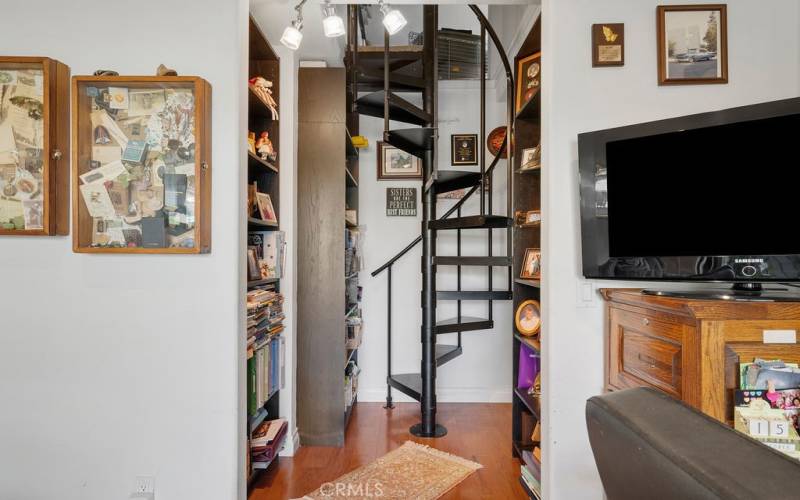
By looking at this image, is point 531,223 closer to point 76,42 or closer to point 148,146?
point 148,146

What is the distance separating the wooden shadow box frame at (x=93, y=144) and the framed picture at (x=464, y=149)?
2.35 m

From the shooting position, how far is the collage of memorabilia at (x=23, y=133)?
1.60m

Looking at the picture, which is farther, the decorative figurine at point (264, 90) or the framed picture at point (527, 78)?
the framed picture at point (527, 78)

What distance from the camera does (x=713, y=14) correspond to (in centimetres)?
170

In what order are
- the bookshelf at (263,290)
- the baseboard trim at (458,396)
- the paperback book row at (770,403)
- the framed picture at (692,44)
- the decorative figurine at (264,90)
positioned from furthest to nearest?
the baseboard trim at (458,396) → the decorative figurine at (264,90) → the bookshelf at (263,290) → the framed picture at (692,44) → the paperback book row at (770,403)

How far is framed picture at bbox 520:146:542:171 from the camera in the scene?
7.67 feet

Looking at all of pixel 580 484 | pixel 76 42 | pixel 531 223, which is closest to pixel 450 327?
pixel 531 223

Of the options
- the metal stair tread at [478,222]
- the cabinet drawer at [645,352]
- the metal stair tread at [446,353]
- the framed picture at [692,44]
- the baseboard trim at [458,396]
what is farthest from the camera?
the baseboard trim at [458,396]

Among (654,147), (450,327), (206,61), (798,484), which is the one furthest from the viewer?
(450,327)

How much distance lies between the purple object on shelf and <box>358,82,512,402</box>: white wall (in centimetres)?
102

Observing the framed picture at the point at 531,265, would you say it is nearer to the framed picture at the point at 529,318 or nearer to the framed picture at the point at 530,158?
the framed picture at the point at 529,318

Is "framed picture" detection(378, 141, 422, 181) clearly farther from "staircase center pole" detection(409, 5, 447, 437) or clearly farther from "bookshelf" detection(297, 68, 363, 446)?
"bookshelf" detection(297, 68, 363, 446)

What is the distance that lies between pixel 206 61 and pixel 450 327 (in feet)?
7.03

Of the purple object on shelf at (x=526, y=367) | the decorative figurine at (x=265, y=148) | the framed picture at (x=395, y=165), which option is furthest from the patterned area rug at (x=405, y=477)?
the framed picture at (x=395, y=165)
